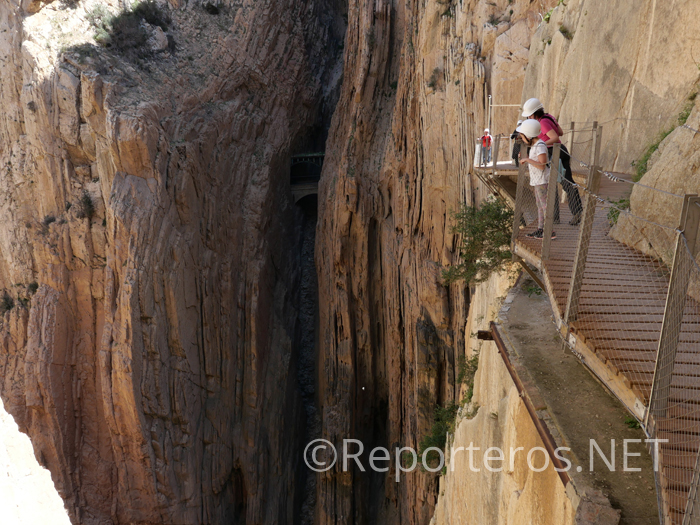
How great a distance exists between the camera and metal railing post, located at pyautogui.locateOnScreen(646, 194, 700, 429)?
266cm

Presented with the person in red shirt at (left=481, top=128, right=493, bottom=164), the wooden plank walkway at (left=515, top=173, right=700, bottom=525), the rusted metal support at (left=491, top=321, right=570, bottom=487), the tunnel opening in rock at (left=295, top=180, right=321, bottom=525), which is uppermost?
the person in red shirt at (left=481, top=128, right=493, bottom=164)

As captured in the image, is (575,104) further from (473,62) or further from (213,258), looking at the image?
(213,258)

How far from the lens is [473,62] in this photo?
13.2 metres

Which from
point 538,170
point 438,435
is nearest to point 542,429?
point 538,170

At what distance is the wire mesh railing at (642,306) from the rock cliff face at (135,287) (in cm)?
1385

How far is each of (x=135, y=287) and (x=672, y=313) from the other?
1615cm

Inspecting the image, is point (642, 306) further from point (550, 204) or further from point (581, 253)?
point (550, 204)

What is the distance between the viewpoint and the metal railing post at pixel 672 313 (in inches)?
105

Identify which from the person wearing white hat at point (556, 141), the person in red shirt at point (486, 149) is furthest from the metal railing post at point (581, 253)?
the person in red shirt at point (486, 149)

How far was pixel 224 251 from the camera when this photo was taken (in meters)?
19.6

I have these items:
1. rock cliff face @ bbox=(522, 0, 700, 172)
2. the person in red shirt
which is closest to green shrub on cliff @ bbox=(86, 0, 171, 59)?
the person in red shirt

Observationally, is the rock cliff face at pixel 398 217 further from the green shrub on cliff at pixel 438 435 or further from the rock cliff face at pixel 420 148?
Result: the green shrub on cliff at pixel 438 435

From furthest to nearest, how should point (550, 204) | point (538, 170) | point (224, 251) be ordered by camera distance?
1. point (224, 251)
2. point (538, 170)
3. point (550, 204)

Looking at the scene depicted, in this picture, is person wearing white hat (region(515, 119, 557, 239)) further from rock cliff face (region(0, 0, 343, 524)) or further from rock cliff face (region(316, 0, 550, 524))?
rock cliff face (region(0, 0, 343, 524))
